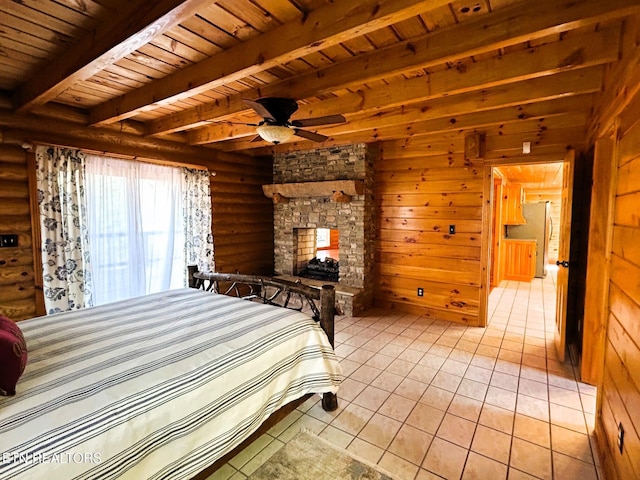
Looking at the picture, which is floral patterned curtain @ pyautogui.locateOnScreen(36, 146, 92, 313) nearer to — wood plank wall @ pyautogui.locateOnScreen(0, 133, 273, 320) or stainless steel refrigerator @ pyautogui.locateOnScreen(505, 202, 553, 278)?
wood plank wall @ pyautogui.locateOnScreen(0, 133, 273, 320)

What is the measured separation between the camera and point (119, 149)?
358 cm

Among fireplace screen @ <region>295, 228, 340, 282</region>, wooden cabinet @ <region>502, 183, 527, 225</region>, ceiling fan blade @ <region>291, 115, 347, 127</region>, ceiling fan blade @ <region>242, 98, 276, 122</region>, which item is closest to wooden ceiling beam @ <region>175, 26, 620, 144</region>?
ceiling fan blade @ <region>291, 115, 347, 127</region>

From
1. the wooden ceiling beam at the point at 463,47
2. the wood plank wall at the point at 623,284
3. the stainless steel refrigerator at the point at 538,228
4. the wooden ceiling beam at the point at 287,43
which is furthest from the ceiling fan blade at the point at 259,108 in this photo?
the stainless steel refrigerator at the point at 538,228

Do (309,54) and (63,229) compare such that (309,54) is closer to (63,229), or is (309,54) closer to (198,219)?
(63,229)

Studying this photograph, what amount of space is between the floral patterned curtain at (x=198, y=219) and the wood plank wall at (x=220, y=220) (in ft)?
0.48

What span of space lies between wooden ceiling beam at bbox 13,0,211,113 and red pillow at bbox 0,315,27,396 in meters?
1.50

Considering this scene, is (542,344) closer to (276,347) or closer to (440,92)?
(440,92)

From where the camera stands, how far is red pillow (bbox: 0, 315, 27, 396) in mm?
1197

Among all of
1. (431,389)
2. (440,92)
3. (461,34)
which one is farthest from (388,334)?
(461,34)

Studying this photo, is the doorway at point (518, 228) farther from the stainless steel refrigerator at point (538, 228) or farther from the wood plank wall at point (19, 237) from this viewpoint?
the wood plank wall at point (19, 237)

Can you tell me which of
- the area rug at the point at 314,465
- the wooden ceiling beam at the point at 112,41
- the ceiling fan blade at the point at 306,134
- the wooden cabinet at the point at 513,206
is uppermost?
the wooden ceiling beam at the point at 112,41

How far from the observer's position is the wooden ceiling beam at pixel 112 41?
1428 mm

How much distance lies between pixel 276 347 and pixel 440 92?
2203mm

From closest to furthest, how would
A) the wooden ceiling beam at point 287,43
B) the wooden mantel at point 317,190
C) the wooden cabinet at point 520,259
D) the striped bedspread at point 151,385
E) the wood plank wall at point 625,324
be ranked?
the striped bedspread at point 151,385, the wood plank wall at point 625,324, the wooden ceiling beam at point 287,43, the wooden mantel at point 317,190, the wooden cabinet at point 520,259
